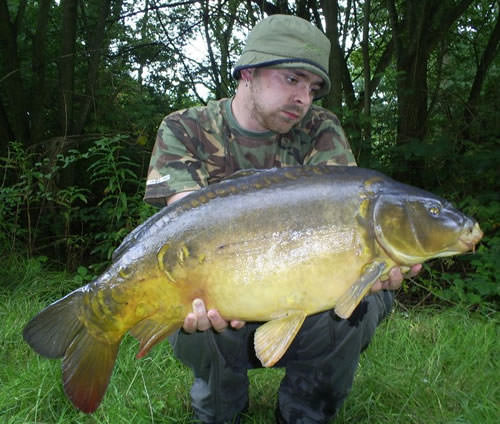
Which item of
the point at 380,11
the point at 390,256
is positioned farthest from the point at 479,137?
the point at 390,256

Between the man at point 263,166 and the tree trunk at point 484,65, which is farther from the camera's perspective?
the tree trunk at point 484,65

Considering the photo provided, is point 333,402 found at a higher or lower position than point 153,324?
lower

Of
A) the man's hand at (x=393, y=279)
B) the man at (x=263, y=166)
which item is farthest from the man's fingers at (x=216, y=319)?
the man's hand at (x=393, y=279)

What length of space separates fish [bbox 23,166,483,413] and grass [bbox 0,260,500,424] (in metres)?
0.63

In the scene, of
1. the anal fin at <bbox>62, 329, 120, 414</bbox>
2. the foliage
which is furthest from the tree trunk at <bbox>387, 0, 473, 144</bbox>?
the anal fin at <bbox>62, 329, 120, 414</bbox>

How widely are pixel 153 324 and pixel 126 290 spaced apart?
119 millimetres

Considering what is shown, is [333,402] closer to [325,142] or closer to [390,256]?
[390,256]

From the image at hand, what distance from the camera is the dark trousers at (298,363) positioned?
5.97ft

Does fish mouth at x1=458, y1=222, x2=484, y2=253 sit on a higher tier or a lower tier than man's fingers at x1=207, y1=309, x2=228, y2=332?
higher

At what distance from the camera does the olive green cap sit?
1.83 meters

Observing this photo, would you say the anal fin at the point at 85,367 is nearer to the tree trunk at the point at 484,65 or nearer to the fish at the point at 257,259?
the fish at the point at 257,259

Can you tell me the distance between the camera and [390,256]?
55.1 inches

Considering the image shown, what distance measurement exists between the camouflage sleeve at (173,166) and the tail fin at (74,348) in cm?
55

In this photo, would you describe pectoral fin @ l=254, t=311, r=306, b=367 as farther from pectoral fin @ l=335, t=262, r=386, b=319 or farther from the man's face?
the man's face
